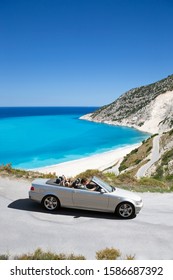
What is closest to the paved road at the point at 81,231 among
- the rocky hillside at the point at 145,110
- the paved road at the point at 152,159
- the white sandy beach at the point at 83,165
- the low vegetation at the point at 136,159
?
the paved road at the point at 152,159

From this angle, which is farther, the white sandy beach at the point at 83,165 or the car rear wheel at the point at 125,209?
the white sandy beach at the point at 83,165

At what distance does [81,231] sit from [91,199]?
158cm

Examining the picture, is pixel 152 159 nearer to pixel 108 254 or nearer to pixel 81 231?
pixel 81 231

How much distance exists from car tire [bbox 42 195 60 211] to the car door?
2.36 ft

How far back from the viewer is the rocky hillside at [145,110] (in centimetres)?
11125

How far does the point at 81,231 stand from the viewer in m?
8.55

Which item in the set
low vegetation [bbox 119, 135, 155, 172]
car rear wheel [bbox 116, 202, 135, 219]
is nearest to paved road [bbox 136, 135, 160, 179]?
low vegetation [bbox 119, 135, 155, 172]

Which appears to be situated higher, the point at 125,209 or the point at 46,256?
the point at 125,209

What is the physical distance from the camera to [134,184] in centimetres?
1652

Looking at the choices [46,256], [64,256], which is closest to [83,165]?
[64,256]

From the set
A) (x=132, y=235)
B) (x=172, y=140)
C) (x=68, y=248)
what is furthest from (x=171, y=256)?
(x=172, y=140)

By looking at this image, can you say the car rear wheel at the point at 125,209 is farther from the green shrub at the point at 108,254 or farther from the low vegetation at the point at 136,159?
the low vegetation at the point at 136,159

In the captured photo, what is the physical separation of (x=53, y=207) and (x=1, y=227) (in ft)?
7.20

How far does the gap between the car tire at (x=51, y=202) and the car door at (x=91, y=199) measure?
2.36 ft
